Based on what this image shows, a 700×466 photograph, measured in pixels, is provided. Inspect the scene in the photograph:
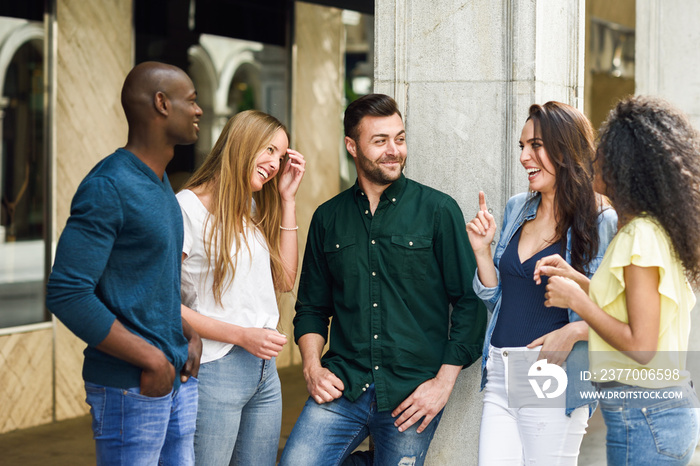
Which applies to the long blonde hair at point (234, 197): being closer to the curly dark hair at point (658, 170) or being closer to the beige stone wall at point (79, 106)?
the curly dark hair at point (658, 170)

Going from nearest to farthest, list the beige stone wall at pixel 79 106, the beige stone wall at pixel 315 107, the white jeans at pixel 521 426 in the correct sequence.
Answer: the white jeans at pixel 521 426, the beige stone wall at pixel 79 106, the beige stone wall at pixel 315 107

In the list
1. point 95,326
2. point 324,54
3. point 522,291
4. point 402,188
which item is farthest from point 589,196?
Answer: point 324,54

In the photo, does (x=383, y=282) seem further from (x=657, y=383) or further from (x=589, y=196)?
(x=657, y=383)

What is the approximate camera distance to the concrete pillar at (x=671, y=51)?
17.9 feet

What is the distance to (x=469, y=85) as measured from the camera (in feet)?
13.2

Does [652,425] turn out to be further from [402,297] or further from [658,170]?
[402,297]

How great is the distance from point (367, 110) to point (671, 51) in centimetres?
287

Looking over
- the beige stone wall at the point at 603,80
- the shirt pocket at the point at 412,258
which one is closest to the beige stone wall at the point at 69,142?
the shirt pocket at the point at 412,258

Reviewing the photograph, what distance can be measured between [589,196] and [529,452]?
0.95m

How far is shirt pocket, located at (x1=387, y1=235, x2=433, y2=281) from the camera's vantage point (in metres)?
3.48

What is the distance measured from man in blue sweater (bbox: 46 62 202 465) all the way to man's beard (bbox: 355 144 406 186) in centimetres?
101

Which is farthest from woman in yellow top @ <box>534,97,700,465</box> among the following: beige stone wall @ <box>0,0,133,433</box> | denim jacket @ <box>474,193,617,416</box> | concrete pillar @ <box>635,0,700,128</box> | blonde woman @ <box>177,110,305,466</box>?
beige stone wall @ <box>0,0,133,433</box>

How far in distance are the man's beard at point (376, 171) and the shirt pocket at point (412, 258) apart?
26 centimetres

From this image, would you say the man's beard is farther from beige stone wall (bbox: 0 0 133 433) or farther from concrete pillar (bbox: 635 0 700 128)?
beige stone wall (bbox: 0 0 133 433)
